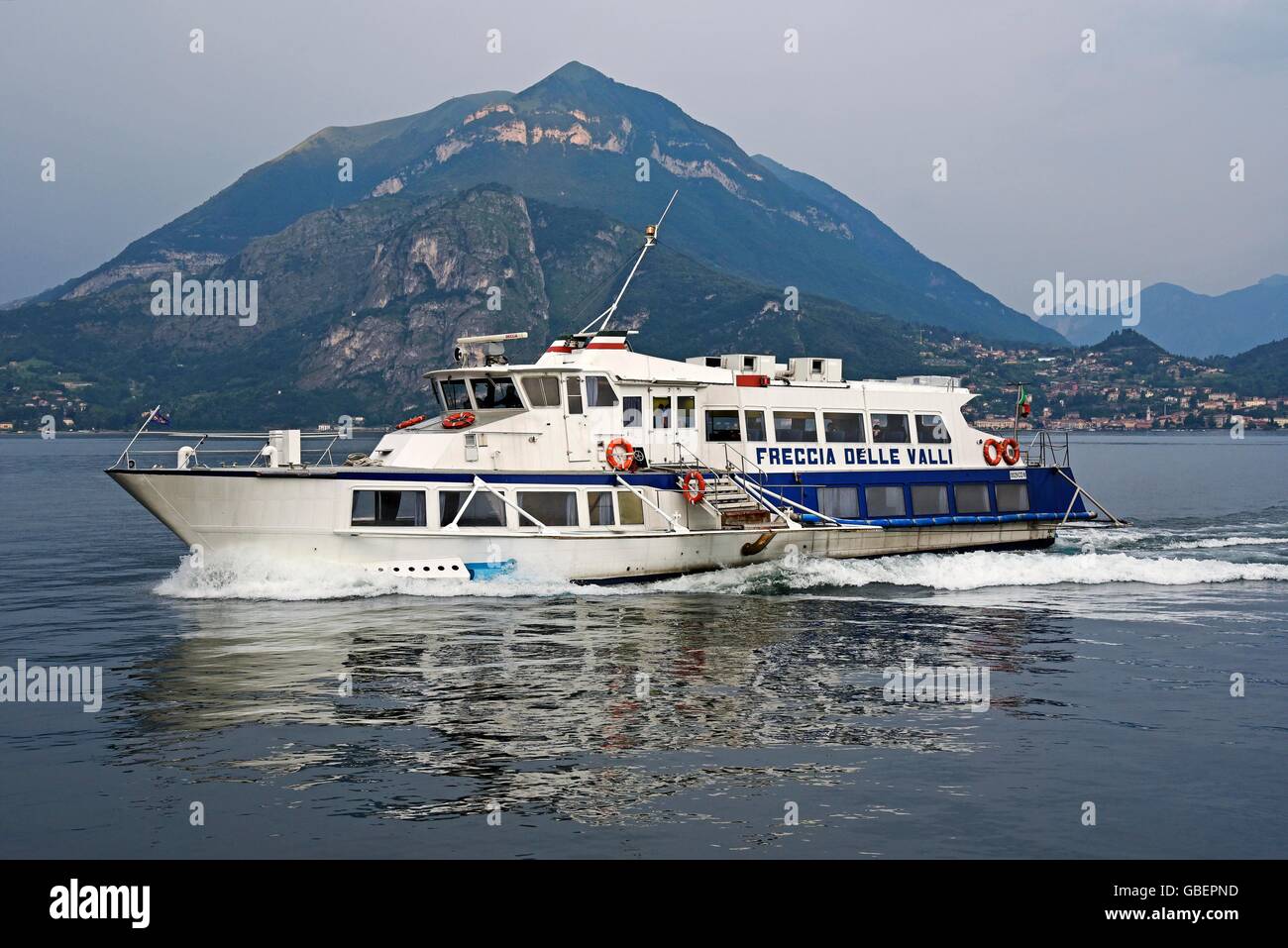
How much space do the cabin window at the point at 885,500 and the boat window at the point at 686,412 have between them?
522 cm

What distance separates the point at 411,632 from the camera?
77.3 ft

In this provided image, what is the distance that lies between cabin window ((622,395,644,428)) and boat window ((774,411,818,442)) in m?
4.09

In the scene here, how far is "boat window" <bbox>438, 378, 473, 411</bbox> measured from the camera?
96.7 ft

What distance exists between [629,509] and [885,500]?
8.02m

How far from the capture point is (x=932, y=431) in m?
35.1

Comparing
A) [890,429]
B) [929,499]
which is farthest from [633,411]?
[929,499]

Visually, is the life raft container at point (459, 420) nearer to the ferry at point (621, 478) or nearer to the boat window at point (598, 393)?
the ferry at point (621, 478)

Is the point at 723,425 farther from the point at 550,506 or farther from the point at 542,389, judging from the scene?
the point at 550,506

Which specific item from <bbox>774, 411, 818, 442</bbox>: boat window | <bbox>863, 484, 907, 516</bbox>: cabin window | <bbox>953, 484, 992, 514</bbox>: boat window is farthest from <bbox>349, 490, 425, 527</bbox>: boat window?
<bbox>953, 484, 992, 514</bbox>: boat window

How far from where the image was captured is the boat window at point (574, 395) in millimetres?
29156

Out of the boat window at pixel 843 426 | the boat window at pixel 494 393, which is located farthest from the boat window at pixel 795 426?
the boat window at pixel 494 393

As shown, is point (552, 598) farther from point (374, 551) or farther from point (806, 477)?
point (806, 477)

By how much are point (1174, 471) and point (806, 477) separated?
72.9 meters
